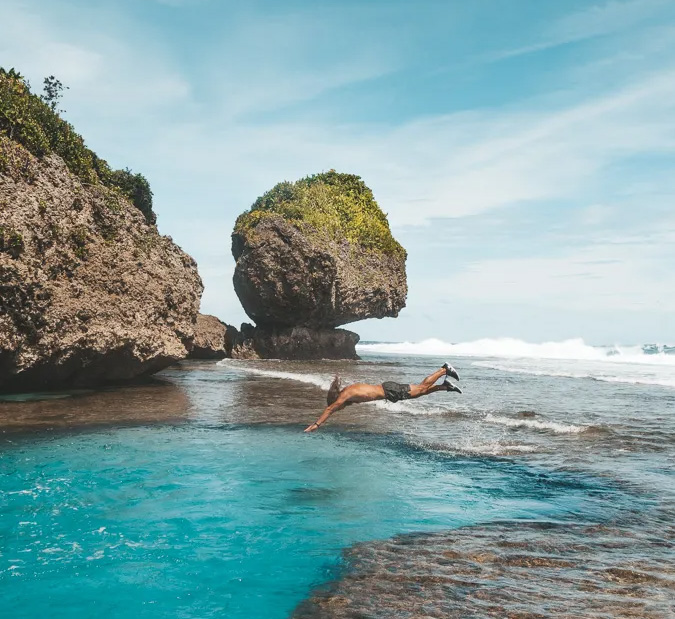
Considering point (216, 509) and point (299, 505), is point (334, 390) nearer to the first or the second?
point (299, 505)

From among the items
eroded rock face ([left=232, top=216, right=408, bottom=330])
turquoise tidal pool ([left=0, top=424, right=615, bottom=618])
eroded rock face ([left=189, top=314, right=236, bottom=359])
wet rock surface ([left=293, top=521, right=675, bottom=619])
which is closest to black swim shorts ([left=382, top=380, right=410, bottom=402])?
turquoise tidal pool ([left=0, top=424, right=615, bottom=618])

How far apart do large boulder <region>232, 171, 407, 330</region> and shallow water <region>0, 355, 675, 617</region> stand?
87.4ft

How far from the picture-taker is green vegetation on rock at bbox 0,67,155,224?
16109mm

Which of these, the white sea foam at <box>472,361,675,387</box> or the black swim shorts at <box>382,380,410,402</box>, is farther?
the white sea foam at <box>472,361,675,387</box>

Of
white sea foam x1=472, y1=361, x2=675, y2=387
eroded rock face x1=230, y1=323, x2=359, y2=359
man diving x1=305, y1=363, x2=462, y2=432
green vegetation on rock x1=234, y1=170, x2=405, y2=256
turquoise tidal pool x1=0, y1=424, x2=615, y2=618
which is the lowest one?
turquoise tidal pool x1=0, y1=424, x2=615, y2=618

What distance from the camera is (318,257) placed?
41.1m

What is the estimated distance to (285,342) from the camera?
4328 centimetres

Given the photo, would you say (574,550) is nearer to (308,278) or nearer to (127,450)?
(127,450)

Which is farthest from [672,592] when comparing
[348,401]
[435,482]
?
[348,401]

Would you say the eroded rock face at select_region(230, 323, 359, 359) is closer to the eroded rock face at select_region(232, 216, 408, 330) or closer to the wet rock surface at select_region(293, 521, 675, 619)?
the eroded rock face at select_region(232, 216, 408, 330)

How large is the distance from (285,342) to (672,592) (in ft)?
128

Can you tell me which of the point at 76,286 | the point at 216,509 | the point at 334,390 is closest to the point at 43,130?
the point at 76,286

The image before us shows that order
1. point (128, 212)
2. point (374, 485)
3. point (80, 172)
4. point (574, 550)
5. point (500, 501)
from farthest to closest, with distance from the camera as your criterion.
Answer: point (128, 212)
point (80, 172)
point (374, 485)
point (500, 501)
point (574, 550)

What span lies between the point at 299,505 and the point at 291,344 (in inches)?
1413
